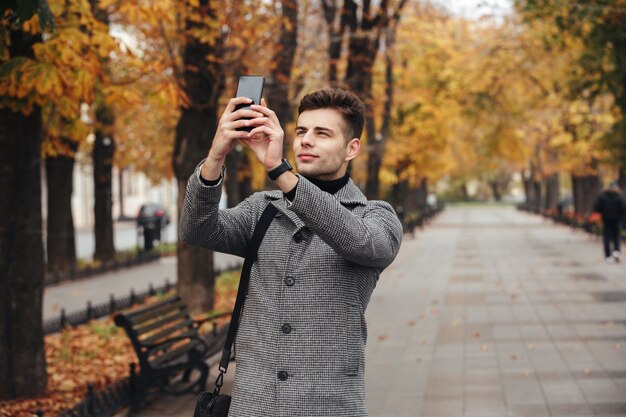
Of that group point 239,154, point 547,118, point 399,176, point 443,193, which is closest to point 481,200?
point 443,193

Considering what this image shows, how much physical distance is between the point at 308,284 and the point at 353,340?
24cm

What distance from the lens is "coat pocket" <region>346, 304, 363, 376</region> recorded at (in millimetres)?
3408

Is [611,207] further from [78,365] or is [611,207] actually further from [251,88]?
[251,88]

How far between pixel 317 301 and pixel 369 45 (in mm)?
17666

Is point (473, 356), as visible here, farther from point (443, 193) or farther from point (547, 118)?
point (443, 193)

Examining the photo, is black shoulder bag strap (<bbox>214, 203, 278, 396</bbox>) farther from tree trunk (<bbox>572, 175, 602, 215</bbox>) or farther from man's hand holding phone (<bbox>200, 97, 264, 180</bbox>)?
tree trunk (<bbox>572, 175, 602, 215</bbox>)

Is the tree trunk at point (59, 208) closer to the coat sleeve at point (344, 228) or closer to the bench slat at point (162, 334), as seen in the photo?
the bench slat at point (162, 334)

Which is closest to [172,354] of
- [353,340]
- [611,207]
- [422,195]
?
[353,340]

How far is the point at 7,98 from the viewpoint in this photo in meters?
8.35

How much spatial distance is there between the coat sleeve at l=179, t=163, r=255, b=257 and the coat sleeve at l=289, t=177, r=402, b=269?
0.32m

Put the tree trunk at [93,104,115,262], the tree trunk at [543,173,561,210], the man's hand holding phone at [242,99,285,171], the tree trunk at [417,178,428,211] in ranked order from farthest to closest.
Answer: the tree trunk at [417,178,428,211]
the tree trunk at [543,173,561,210]
the tree trunk at [93,104,115,262]
the man's hand holding phone at [242,99,285,171]

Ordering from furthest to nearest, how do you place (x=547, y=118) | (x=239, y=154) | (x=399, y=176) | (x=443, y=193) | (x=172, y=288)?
(x=443, y=193) → (x=399, y=176) → (x=547, y=118) → (x=239, y=154) → (x=172, y=288)

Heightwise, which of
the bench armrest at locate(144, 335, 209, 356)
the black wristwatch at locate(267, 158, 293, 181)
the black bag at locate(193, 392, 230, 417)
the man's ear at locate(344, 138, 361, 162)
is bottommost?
the bench armrest at locate(144, 335, 209, 356)

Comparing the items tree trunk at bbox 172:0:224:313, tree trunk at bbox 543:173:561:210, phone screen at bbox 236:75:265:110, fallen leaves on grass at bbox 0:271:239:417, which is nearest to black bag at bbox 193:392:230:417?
phone screen at bbox 236:75:265:110
